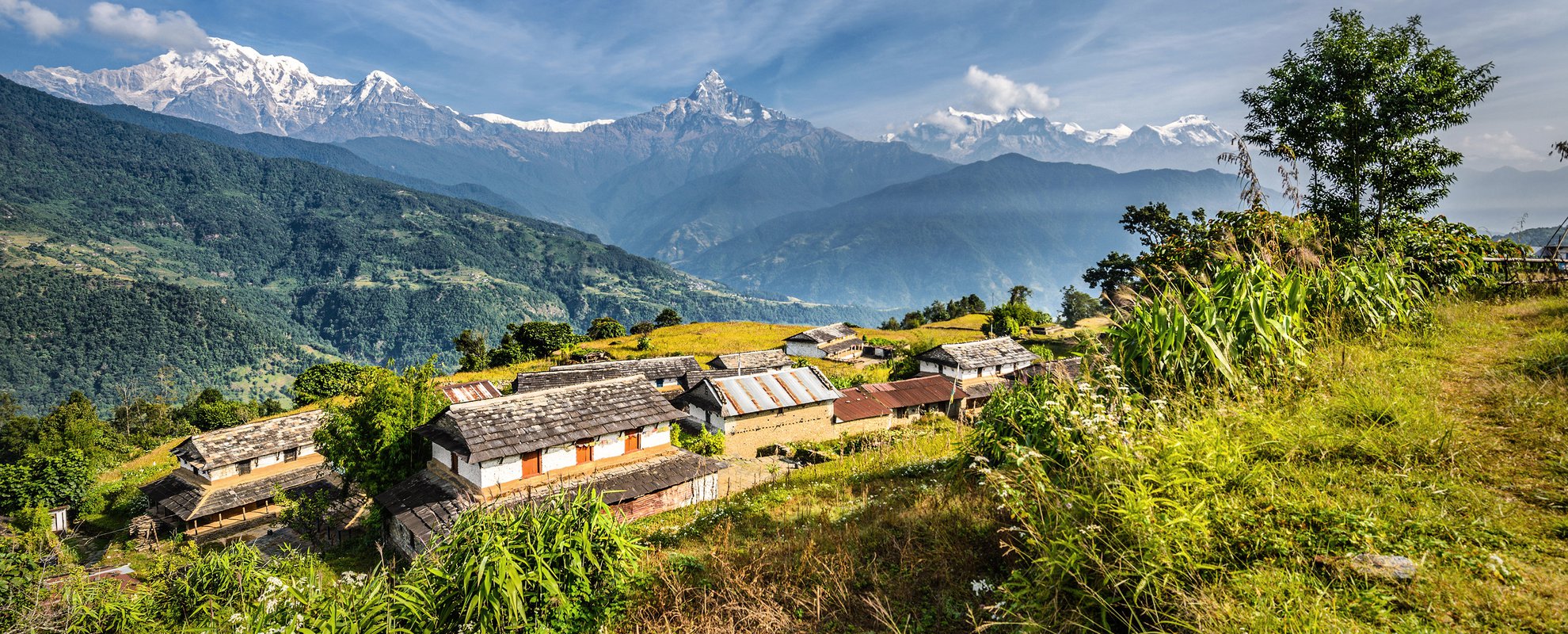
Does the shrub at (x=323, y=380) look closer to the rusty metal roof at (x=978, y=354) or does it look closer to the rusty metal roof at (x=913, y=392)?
the rusty metal roof at (x=913, y=392)

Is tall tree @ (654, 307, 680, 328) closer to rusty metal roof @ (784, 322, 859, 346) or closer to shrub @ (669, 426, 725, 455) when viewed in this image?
rusty metal roof @ (784, 322, 859, 346)

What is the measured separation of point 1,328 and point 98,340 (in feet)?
67.6

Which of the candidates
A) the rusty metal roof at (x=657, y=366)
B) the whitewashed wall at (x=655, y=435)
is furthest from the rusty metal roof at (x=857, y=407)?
the rusty metal roof at (x=657, y=366)

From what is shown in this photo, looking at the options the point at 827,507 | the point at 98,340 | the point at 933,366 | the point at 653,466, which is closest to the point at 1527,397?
the point at 827,507

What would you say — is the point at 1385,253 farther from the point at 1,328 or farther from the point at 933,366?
the point at 1,328

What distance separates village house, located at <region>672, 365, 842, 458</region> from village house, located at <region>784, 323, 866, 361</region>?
132 feet

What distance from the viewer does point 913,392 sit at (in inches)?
1655

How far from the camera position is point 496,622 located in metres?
6.02

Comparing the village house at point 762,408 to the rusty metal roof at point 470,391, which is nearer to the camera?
the village house at point 762,408

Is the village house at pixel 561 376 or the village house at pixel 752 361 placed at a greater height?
the village house at pixel 561 376

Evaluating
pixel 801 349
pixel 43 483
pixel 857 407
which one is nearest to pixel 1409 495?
pixel 857 407

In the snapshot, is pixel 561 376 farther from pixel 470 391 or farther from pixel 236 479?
pixel 236 479

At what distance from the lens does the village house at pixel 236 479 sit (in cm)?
3519

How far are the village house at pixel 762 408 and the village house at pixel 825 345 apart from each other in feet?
132
